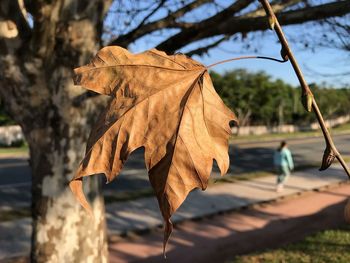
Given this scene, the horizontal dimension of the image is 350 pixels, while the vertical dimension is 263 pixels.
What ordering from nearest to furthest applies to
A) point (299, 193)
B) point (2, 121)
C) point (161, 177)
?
point (161, 177) → point (299, 193) → point (2, 121)

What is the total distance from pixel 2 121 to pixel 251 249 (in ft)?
94.6

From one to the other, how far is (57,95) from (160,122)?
3.00 meters

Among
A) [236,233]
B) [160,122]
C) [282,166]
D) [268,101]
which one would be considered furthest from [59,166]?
[268,101]

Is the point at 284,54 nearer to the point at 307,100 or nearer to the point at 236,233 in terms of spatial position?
the point at 307,100

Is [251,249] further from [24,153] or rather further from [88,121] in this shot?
[24,153]

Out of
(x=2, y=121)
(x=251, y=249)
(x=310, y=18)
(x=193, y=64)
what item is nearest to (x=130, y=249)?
(x=251, y=249)

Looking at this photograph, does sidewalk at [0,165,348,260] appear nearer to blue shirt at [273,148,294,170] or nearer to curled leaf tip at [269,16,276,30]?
blue shirt at [273,148,294,170]

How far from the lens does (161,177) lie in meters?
0.60

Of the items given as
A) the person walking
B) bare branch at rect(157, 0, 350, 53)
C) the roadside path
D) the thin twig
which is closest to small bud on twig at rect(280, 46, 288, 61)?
the thin twig

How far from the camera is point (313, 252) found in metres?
6.91

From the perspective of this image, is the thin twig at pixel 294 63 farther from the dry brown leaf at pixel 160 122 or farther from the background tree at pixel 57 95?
the background tree at pixel 57 95

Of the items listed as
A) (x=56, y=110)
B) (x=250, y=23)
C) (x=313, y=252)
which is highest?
(x=250, y=23)

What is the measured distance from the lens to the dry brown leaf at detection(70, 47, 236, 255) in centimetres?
59

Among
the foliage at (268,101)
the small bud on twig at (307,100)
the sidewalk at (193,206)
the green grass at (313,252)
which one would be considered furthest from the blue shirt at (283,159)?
the foliage at (268,101)
